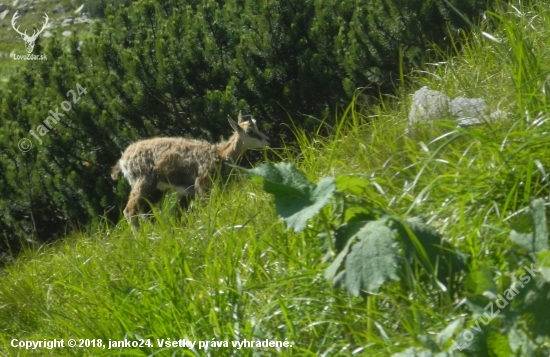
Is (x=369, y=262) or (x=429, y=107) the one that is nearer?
(x=369, y=262)

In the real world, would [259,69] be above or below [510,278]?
below

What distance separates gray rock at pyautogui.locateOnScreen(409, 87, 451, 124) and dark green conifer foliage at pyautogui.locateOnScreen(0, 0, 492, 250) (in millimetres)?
4842

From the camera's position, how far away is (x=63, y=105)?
41.7 feet

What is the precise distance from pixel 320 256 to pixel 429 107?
1987 millimetres

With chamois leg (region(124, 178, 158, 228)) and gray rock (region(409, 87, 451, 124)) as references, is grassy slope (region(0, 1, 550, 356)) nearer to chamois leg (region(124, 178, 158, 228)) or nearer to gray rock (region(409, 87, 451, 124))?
gray rock (region(409, 87, 451, 124))

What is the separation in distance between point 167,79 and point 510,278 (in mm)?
9129

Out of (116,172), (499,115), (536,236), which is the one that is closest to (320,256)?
(536,236)

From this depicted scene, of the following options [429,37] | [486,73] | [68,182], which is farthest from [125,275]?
[68,182]

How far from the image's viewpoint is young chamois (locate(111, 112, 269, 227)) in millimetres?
10555

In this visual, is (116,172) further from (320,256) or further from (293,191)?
(293,191)

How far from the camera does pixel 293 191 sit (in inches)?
163

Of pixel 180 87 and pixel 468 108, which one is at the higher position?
pixel 468 108

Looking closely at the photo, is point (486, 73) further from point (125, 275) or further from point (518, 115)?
point (125, 275)

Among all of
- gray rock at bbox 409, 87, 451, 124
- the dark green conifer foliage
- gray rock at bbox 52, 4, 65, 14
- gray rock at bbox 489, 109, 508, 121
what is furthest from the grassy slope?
gray rock at bbox 52, 4, 65, 14
